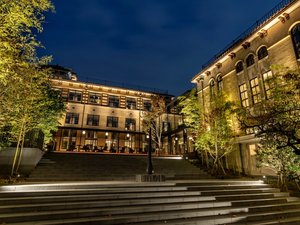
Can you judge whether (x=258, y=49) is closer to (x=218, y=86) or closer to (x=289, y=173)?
(x=218, y=86)

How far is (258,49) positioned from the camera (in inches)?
621

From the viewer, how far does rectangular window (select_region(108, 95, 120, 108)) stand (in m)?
31.2

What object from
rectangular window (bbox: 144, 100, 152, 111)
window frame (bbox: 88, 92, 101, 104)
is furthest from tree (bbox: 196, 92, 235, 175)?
window frame (bbox: 88, 92, 101, 104)

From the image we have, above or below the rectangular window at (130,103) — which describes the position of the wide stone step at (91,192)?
below

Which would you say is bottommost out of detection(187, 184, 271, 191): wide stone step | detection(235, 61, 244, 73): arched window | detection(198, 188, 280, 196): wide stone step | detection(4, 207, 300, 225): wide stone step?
detection(4, 207, 300, 225): wide stone step

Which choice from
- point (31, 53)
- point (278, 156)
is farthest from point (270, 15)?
point (31, 53)

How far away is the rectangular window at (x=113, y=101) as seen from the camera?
103ft

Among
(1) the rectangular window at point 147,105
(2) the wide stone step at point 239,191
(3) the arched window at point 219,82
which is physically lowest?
(2) the wide stone step at point 239,191

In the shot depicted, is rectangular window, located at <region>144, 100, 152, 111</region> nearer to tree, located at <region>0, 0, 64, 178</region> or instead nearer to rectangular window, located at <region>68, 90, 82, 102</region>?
rectangular window, located at <region>68, 90, 82, 102</region>

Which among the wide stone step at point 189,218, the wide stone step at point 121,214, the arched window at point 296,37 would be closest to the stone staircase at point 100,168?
the wide stone step at point 121,214

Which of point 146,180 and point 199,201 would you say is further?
point 146,180

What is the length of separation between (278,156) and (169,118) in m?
23.3

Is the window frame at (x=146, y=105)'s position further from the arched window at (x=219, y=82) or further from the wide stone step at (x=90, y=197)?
the wide stone step at (x=90, y=197)

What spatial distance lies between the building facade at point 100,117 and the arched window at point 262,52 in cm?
1744
